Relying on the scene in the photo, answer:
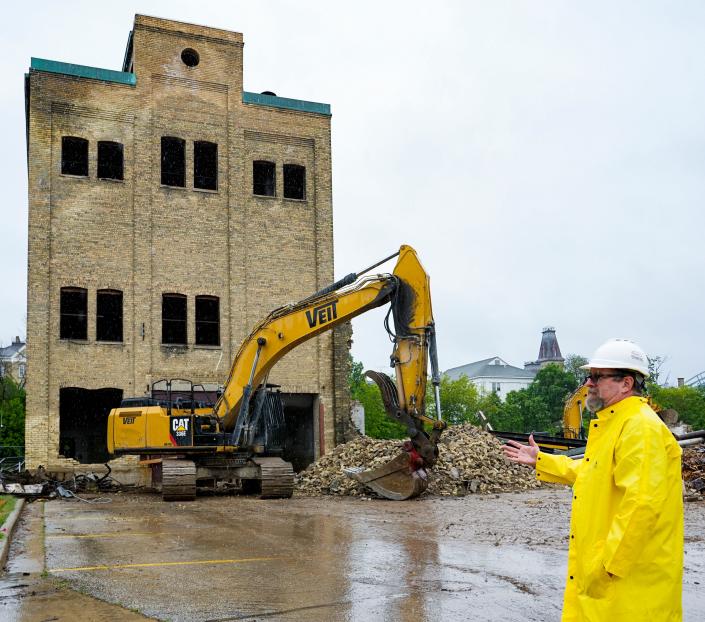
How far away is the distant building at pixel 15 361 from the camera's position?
66.8 m

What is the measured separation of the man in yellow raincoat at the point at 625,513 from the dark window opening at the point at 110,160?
2449 centimetres

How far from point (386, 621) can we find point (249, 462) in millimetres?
12531

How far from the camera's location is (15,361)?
80.7 metres

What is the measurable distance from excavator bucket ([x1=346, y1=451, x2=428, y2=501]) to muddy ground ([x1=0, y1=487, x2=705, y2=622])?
1596 mm

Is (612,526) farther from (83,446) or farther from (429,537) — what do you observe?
(83,446)

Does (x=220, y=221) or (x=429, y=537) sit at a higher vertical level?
(x=220, y=221)

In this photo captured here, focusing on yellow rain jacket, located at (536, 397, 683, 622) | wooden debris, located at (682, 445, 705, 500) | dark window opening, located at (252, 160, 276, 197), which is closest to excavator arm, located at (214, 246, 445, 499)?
wooden debris, located at (682, 445, 705, 500)

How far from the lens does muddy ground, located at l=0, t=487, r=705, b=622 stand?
650 cm

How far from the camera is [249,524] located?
497 inches


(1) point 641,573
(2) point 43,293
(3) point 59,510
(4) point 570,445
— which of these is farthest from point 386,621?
(2) point 43,293

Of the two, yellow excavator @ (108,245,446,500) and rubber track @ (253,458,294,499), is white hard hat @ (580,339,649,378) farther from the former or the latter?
rubber track @ (253,458,294,499)

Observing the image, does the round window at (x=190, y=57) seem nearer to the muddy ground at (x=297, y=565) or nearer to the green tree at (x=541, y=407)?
the muddy ground at (x=297, y=565)

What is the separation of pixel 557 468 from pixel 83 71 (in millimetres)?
24811

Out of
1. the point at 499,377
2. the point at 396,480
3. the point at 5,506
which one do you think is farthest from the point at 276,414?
the point at 499,377
